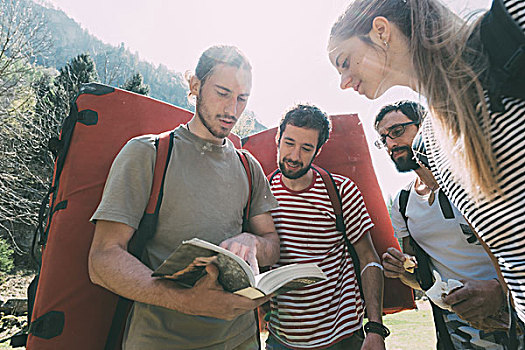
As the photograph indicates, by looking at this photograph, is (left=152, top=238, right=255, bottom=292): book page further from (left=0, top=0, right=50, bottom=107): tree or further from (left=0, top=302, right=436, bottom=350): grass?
(left=0, top=0, right=50, bottom=107): tree

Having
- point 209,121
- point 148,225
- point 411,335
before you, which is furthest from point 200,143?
point 411,335

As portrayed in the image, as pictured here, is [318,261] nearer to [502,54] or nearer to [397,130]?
[397,130]

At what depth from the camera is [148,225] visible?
1.61m

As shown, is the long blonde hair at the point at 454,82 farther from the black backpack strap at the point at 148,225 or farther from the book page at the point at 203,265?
the black backpack strap at the point at 148,225

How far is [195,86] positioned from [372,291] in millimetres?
1774

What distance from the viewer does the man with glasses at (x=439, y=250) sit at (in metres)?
1.79

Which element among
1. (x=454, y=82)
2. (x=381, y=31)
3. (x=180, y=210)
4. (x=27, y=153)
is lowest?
(x=27, y=153)

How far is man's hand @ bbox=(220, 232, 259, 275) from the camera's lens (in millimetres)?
1545

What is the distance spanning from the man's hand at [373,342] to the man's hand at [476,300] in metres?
0.47

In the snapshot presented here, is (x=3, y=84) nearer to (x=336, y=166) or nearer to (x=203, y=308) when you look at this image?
(x=336, y=166)

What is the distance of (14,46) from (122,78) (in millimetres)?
6634

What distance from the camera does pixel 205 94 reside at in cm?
202

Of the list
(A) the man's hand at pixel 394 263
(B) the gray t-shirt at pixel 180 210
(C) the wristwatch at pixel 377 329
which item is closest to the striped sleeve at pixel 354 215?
(A) the man's hand at pixel 394 263

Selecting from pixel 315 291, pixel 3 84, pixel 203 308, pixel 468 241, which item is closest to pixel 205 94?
pixel 203 308
